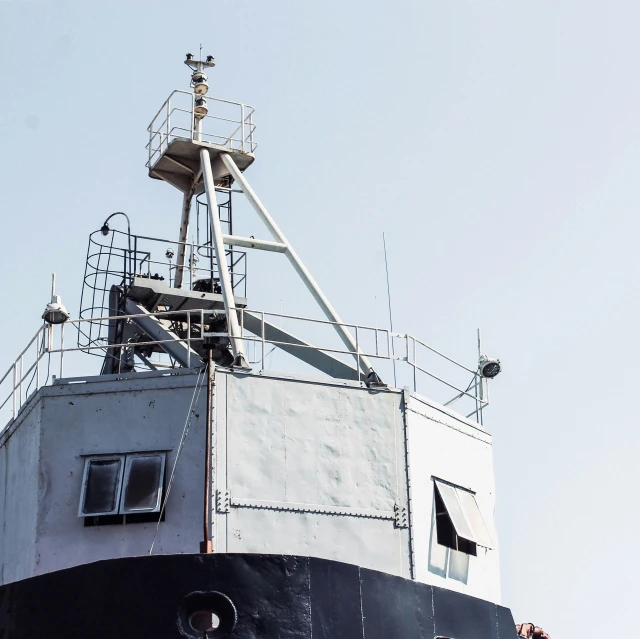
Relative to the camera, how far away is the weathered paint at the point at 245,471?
2103 centimetres

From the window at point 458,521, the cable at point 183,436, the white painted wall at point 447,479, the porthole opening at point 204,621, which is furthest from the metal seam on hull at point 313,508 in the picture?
the porthole opening at point 204,621

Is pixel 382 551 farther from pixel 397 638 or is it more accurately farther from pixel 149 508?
pixel 149 508

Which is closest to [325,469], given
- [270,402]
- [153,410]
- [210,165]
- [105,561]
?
[270,402]

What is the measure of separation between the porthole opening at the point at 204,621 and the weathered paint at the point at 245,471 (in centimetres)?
190

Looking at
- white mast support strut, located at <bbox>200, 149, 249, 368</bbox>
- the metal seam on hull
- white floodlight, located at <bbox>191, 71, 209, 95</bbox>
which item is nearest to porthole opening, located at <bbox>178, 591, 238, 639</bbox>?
the metal seam on hull

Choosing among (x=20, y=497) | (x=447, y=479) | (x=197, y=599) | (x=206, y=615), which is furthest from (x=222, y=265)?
(x=206, y=615)

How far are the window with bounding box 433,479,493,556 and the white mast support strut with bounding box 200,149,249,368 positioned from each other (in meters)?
4.15

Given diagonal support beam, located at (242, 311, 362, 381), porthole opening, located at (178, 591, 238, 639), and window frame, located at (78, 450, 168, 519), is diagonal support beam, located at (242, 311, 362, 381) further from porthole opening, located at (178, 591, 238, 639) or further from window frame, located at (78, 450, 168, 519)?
porthole opening, located at (178, 591, 238, 639)

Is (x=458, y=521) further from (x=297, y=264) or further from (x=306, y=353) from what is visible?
(x=297, y=264)

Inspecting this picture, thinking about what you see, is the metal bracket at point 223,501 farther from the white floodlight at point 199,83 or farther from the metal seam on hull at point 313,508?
the white floodlight at point 199,83

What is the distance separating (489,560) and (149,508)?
22.0 feet

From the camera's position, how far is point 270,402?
21891 millimetres

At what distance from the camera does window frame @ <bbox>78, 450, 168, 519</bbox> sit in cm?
2084

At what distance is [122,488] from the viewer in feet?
69.2
